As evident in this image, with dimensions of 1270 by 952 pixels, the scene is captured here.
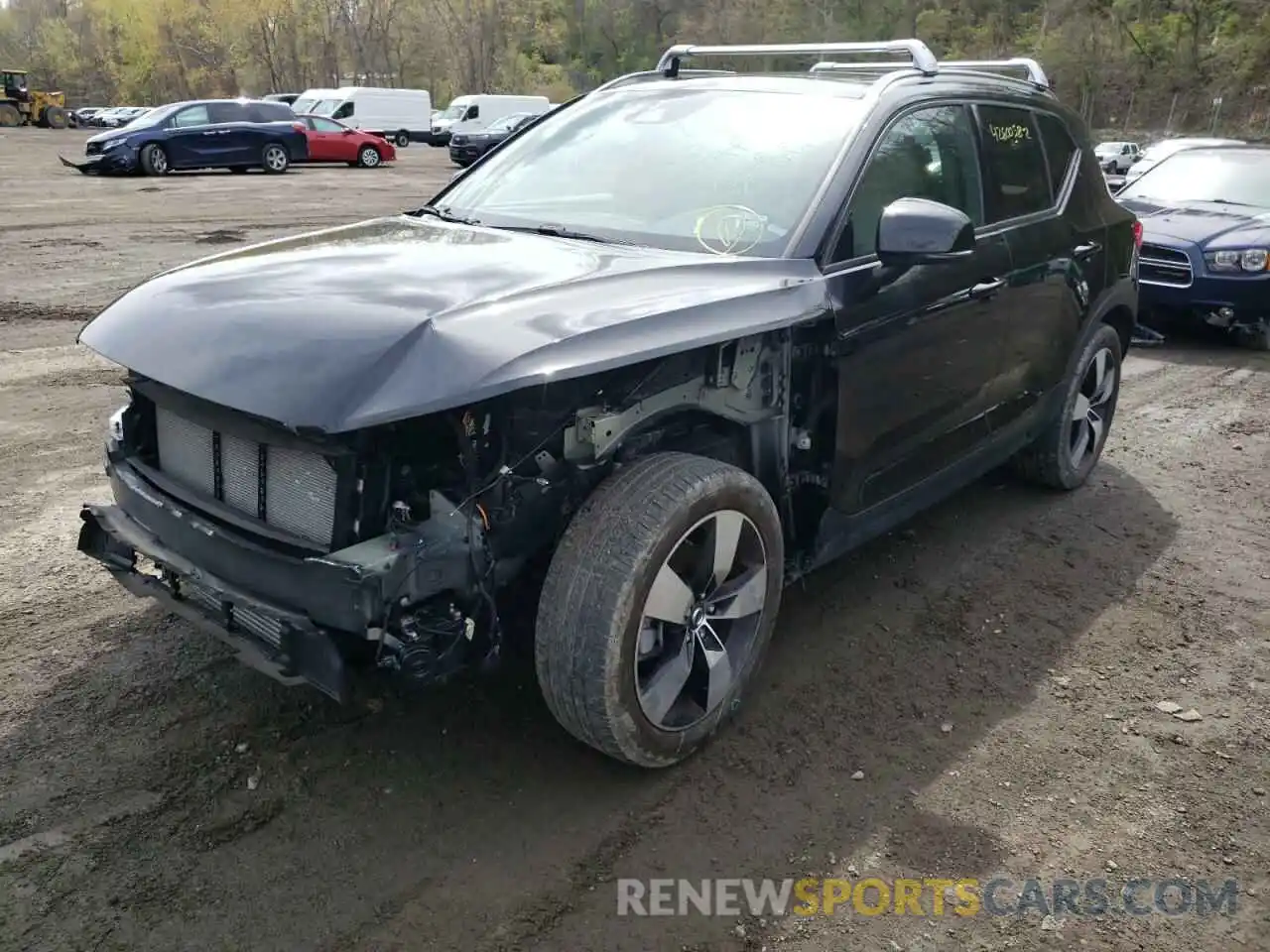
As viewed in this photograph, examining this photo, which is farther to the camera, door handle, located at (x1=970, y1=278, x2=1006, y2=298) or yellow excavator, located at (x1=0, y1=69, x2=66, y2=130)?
yellow excavator, located at (x1=0, y1=69, x2=66, y2=130)

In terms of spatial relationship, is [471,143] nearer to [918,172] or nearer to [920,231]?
[918,172]

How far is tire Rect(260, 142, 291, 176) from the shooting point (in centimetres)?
2381

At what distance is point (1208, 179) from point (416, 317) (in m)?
10.0

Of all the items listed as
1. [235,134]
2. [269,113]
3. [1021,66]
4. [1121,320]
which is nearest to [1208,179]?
[1121,320]

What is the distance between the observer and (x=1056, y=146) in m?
4.77

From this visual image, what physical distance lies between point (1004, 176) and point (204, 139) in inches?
865

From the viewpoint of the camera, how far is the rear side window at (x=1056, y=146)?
4684 millimetres

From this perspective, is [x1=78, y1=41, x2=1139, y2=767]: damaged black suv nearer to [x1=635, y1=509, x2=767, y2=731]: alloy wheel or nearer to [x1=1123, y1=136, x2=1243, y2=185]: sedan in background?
[x1=635, y1=509, x2=767, y2=731]: alloy wheel

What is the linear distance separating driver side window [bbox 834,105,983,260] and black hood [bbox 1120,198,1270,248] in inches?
202

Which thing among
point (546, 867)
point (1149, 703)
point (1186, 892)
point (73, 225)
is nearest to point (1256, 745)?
point (1149, 703)

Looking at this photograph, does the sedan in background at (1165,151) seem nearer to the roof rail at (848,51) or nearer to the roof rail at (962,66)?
the roof rail at (962,66)

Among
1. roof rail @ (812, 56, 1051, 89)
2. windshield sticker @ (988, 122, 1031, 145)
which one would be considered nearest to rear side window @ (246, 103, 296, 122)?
roof rail @ (812, 56, 1051, 89)

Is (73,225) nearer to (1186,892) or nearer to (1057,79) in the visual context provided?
(1186,892)

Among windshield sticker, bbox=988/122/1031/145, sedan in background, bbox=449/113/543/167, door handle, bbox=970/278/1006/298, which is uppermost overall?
sedan in background, bbox=449/113/543/167
